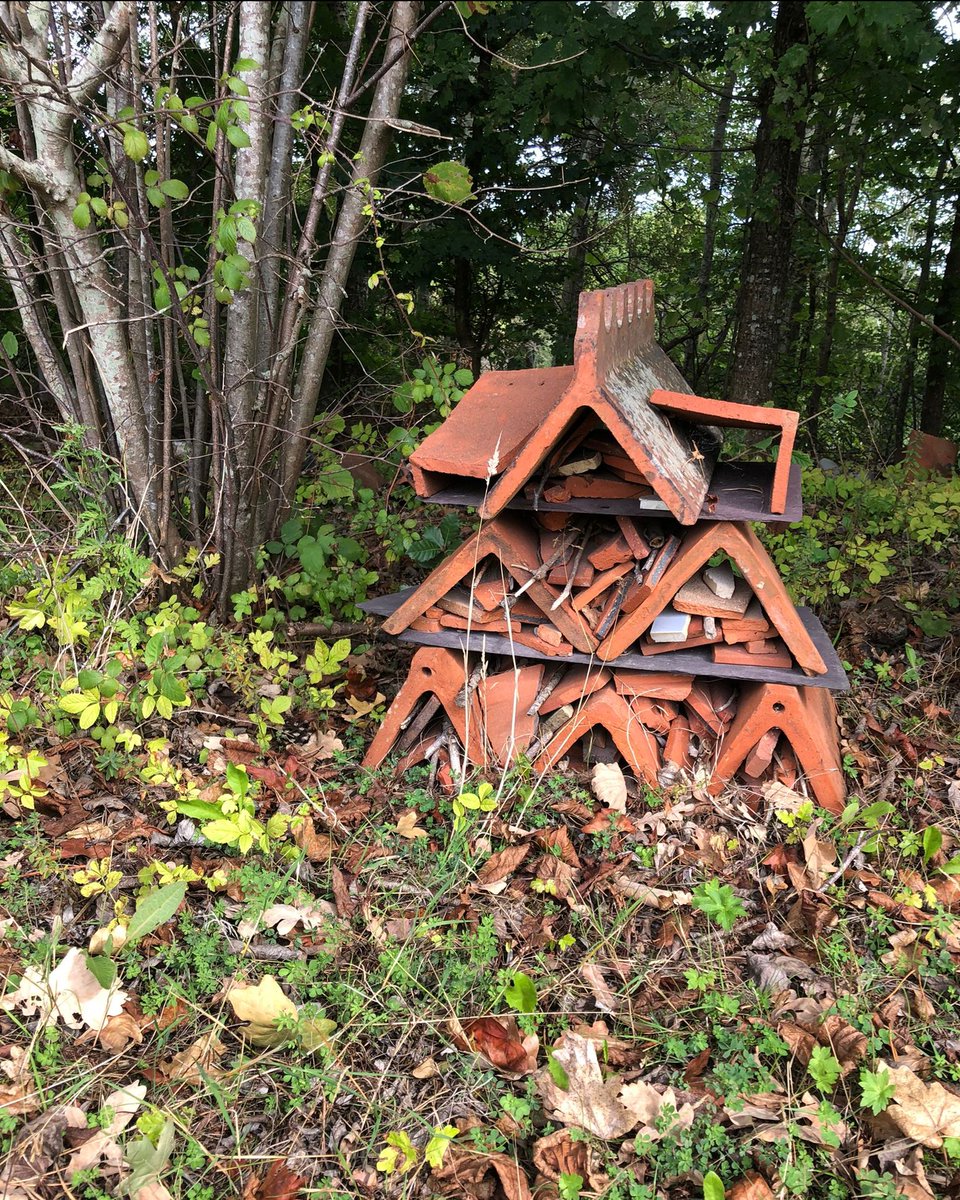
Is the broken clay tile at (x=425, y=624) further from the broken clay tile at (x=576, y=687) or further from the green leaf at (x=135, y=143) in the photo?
the green leaf at (x=135, y=143)

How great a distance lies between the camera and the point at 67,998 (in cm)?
209

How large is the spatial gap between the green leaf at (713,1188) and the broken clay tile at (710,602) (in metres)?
1.73

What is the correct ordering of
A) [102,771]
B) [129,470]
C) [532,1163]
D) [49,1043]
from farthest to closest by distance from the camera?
[129,470], [102,771], [49,1043], [532,1163]

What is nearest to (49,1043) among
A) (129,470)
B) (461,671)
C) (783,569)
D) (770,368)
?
(461,671)

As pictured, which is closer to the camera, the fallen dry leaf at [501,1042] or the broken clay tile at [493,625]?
the fallen dry leaf at [501,1042]

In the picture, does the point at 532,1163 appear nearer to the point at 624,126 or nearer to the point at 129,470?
the point at 129,470

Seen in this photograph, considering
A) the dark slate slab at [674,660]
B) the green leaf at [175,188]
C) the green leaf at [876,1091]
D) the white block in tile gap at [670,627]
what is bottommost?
the green leaf at [876,1091]

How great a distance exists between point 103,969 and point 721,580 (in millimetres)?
2344

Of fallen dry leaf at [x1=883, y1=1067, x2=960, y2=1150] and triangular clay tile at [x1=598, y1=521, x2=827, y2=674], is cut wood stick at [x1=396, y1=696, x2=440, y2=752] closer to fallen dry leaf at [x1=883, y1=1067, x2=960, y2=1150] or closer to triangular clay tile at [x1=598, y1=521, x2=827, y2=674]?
triangular clay tile at [x1=598, y1=521, x2=827, y2=674]

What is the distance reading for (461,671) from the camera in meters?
3.17

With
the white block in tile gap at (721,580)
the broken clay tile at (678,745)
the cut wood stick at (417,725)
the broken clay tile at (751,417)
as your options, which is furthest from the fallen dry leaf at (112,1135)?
the broken clay tile at (751,417)

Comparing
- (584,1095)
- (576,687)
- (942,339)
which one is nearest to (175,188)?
(576,687)

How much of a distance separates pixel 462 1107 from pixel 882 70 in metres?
4.01

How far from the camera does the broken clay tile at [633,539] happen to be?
9.76ft
